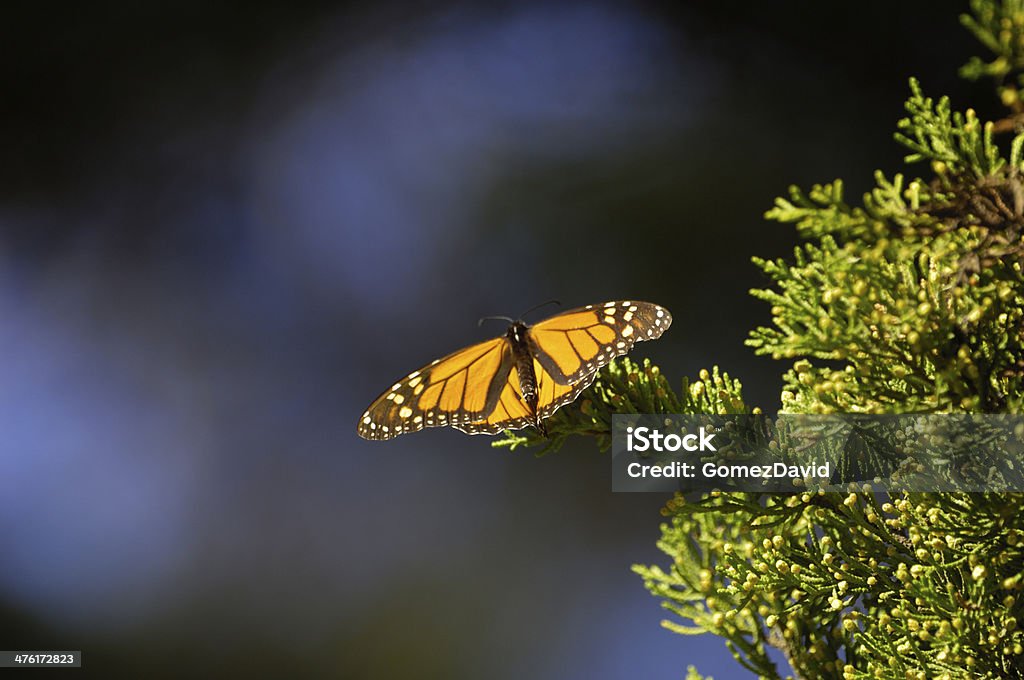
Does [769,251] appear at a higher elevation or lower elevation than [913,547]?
higher

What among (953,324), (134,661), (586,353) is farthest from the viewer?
(134,661)

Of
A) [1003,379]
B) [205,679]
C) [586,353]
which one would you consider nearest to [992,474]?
[1003,379]

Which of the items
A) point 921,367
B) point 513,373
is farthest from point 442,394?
point 921,367

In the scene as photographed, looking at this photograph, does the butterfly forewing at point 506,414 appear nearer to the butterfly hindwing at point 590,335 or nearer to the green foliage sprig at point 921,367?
the butterfly hindwing at point 590,335

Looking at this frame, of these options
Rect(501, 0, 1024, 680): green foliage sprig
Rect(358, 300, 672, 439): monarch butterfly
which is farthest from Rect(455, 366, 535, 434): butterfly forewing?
Rect(501, 0, 1024, 680): green foliage sprig

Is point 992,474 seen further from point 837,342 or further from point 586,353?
point 586,353

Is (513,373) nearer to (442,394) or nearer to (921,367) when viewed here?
(442,394)
